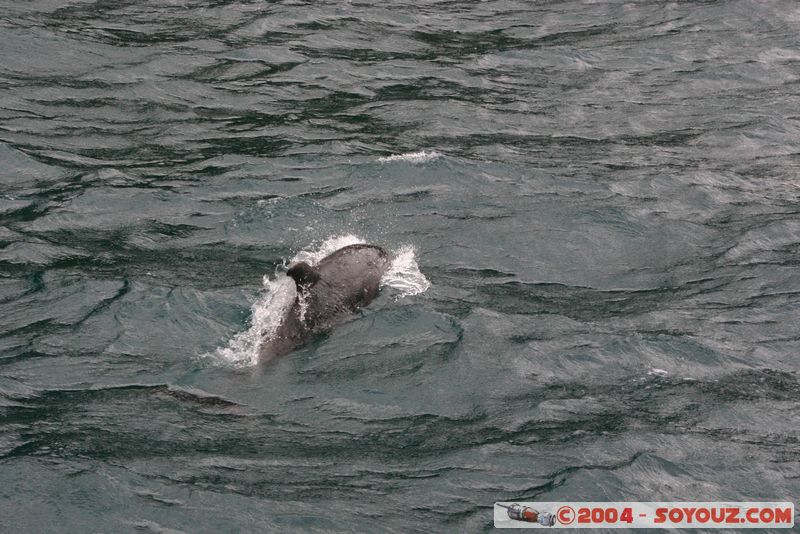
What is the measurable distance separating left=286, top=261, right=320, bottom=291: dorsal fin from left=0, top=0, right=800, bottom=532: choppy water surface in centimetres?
66

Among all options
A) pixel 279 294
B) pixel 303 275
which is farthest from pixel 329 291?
pixel 279 294

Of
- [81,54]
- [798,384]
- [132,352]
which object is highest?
[81,54]

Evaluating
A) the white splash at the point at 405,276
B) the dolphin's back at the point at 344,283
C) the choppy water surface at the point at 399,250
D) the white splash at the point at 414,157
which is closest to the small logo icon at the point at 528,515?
the choppy water surface at the point at 399,250

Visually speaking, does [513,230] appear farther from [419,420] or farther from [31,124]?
[31,124]

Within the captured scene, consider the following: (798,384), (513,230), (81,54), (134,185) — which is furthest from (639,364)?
(81,54)

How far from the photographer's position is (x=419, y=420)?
34.0 ft

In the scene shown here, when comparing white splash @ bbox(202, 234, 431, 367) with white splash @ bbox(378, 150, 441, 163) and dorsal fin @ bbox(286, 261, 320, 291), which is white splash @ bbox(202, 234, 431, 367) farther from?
white splash @ bbox(378, 150, 441, 163)

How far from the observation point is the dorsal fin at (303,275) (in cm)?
1169

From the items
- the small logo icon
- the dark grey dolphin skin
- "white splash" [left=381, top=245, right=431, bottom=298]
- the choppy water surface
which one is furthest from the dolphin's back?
the small logo icon

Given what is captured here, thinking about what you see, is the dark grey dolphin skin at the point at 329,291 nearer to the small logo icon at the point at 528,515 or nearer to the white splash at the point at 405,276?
the white splash at the point at 405,276

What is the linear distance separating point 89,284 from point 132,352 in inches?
68.4

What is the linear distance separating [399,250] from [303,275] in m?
2.41

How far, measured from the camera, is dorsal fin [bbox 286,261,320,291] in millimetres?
11688

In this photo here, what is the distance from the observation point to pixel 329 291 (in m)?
12.2
